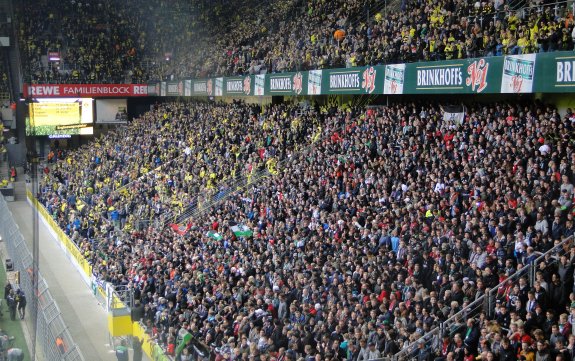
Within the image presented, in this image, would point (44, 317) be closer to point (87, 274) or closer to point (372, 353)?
point (372, 353)

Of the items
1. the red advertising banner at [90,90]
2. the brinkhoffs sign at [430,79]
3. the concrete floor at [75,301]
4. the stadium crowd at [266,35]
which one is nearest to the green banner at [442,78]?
the brinkhoffs sign at [430,79]

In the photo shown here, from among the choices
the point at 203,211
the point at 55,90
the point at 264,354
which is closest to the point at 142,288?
the point at 203,211

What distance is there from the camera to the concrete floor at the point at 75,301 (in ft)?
62.2

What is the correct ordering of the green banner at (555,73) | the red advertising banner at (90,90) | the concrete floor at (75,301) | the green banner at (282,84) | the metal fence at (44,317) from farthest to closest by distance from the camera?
1. the red advertising banner at (90,90)
2. the green banner at (282,84)
3. the concrete floor at (75,301)
4. the green banner at (555,73)
5. the metal fence at (44,317)

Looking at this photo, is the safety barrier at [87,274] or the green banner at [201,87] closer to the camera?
the safety barrier at [87,274]

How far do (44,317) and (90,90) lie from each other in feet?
92.1

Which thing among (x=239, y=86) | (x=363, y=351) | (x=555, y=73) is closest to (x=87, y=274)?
(x=239, y=86)

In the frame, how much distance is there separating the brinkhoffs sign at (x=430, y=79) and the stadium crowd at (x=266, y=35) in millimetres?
280

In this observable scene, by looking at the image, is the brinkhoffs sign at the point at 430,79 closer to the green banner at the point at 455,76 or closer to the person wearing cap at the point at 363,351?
→ the green banner at the point at 455,76

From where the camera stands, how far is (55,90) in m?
40.9

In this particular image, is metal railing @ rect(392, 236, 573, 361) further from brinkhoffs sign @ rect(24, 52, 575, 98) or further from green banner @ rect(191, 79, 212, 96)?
green banner @ rect(191, 79, 212, 96)

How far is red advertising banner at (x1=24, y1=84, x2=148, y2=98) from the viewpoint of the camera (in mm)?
40594

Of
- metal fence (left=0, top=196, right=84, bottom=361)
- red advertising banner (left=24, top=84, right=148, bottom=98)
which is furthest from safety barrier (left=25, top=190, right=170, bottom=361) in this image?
red advertising banner (left=24, top=84, right=148, bottom=98)

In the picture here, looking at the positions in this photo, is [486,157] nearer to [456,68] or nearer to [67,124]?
[456,68]
